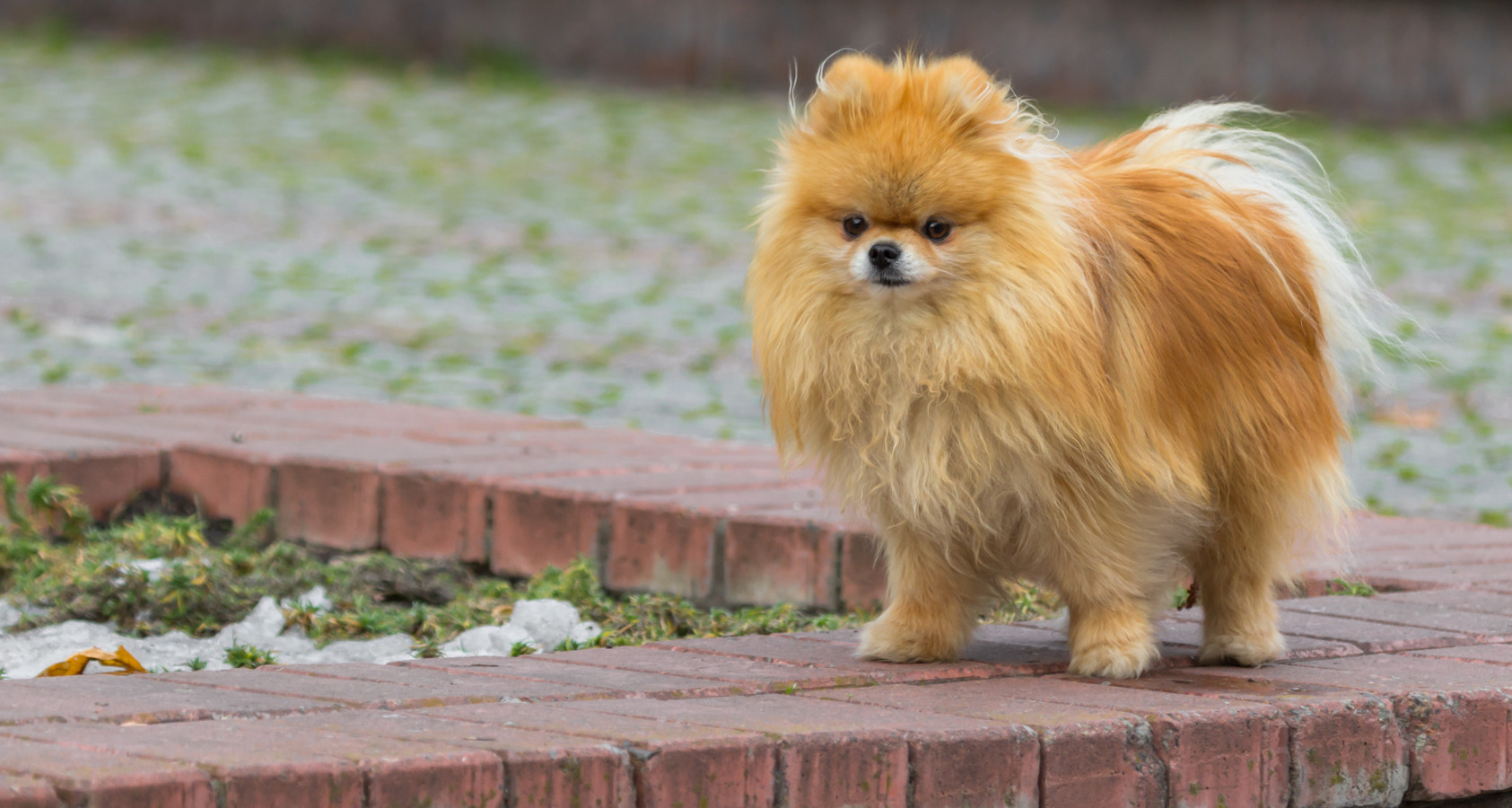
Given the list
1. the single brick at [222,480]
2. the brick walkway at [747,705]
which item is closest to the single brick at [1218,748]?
the brick walkway at [747,705]

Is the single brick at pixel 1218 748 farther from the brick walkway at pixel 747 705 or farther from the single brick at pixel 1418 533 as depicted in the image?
the single brick at pixel 1418 533

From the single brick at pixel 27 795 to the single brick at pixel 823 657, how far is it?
1371 millimetres

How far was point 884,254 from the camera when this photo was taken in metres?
3.11

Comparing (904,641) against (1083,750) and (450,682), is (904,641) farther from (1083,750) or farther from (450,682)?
(450,682)

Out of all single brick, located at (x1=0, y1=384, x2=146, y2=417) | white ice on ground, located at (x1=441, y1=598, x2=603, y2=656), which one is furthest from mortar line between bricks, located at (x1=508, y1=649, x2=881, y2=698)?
single brick, located at (x1=0, y1=384, x2=146, y2=417)

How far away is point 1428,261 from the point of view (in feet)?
34.6

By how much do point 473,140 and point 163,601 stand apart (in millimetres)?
10751

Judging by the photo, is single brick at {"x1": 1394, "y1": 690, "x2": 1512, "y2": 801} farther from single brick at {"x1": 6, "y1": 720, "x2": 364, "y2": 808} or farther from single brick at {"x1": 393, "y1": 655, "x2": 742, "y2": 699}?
single brick at {"x1": 6, "y1": 720, "x2": 364, "y2": 808}

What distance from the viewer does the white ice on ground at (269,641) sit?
12.2 feet

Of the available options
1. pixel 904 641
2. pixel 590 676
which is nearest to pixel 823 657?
pixel 904 641

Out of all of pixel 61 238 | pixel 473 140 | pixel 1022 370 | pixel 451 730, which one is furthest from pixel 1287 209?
pixel 473 140

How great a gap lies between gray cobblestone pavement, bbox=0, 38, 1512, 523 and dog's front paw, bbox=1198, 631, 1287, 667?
2.28 meters

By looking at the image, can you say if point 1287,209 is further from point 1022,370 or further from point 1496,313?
point 1496,313

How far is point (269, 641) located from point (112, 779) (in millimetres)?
1730
